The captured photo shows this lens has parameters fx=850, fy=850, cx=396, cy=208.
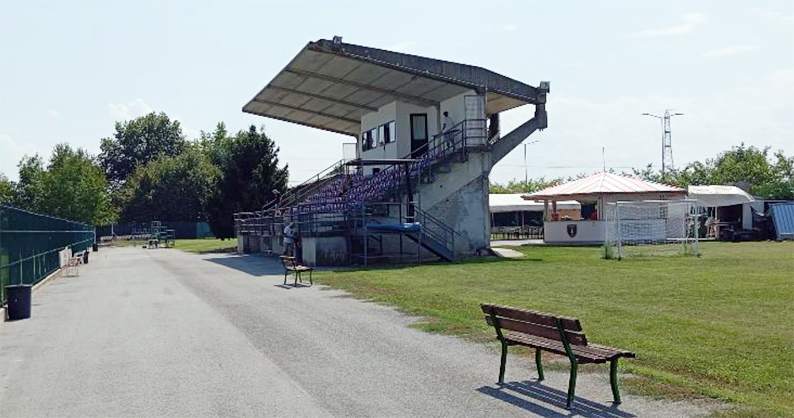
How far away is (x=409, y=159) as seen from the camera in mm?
36969

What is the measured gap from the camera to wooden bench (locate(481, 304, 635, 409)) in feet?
27.9

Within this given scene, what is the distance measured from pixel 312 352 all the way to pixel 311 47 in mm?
21797

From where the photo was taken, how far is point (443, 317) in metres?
15.2

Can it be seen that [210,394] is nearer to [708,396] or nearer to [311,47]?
[708,396]

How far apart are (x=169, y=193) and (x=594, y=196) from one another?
225 ft

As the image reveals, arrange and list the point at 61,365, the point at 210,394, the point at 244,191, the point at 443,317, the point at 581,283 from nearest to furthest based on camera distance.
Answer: the point at 210,394 < the point at 61,365 < the point at 443,317 < the point at 581,283 < the point at 244,191

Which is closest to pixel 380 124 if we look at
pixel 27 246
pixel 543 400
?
pixel 27 246

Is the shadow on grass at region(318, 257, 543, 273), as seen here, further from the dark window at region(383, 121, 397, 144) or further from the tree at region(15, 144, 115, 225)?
the tree at region(15, 144, 115, 225)

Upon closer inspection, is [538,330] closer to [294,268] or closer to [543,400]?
[543,400]

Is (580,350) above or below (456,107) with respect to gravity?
below

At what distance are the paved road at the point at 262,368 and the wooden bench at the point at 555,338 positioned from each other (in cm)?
29

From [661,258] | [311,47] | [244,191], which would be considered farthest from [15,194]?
[661,258]

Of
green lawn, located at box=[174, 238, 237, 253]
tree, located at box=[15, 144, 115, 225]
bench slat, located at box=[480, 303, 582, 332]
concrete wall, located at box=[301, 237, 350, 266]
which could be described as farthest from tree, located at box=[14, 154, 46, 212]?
bench slat, located at box=[480, 303, 582, 332]

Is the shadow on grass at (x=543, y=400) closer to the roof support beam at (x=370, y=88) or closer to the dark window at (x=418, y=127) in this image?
the roof support beam at (x=370, y=88)
